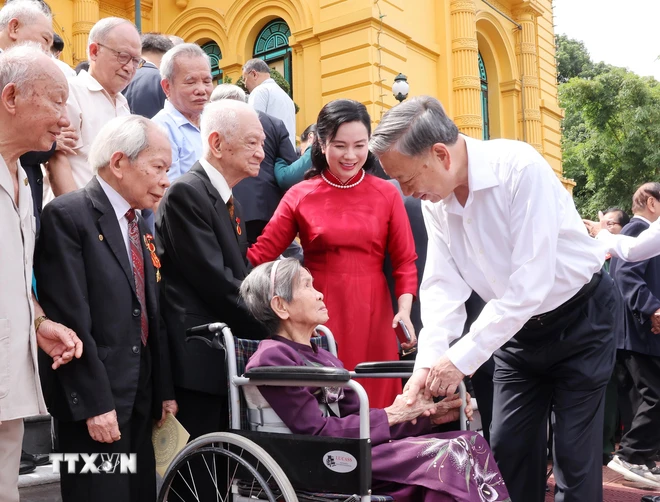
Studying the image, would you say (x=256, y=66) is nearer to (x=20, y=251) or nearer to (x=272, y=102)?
(x=272, y=102)

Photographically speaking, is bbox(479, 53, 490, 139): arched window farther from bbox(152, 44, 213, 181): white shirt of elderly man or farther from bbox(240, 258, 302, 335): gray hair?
bbox(240, 258, 302, 335): gray hair

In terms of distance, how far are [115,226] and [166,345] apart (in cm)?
56

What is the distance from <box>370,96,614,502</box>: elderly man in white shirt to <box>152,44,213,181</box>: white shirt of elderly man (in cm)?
177

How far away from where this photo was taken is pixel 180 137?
441cm

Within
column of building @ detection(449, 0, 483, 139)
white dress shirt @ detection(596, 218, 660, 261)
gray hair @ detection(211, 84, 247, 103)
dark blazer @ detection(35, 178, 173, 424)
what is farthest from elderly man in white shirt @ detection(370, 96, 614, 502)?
column of building @ detection(449, 0, 483, 139)

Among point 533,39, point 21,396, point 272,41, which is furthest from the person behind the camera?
point 533,39

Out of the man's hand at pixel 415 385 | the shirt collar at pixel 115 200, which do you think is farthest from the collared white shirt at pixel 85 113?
the man's hand at pixel 415 385

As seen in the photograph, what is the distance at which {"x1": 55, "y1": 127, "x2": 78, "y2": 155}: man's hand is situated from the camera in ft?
12.3

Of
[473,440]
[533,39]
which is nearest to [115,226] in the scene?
[473,440]

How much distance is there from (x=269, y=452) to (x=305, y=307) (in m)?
0.63

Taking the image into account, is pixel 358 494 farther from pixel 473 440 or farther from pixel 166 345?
pixel 166 345

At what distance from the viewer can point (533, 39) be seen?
62.3 ft

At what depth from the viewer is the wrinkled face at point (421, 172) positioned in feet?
9.26

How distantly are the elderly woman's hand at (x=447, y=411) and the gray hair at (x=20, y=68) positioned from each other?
1.81 metres
